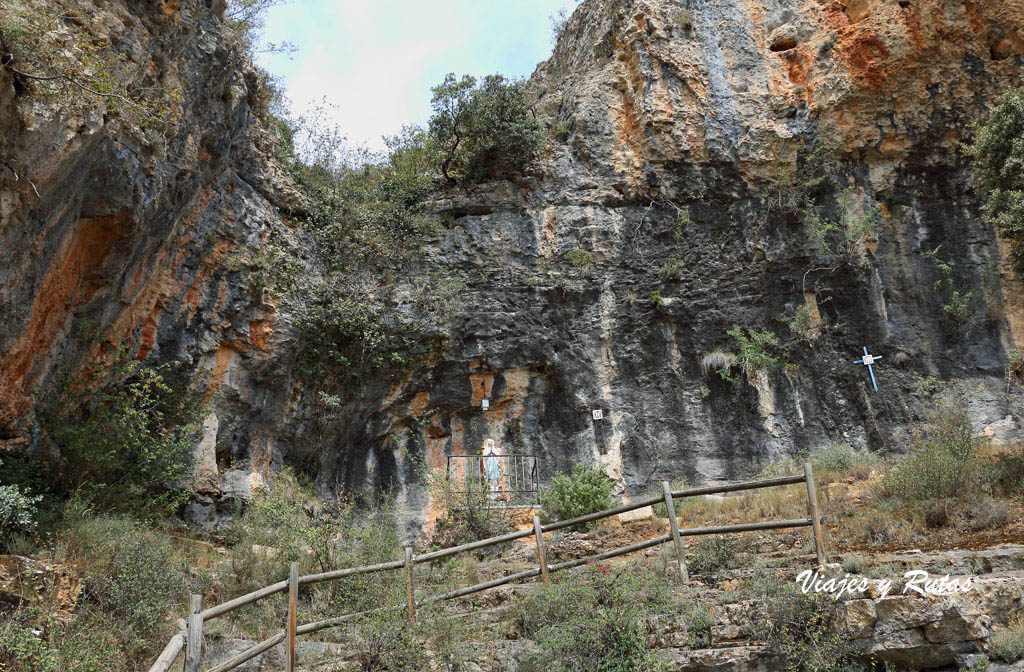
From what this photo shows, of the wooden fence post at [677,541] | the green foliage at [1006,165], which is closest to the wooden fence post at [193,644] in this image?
the wooden fence post at [677,541]

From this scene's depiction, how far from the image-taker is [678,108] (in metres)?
16.3

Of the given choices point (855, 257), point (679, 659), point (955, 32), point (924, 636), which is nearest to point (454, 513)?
point (679, 659)

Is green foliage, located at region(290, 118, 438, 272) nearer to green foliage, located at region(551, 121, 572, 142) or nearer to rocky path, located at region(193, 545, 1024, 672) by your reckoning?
green foliage, located at region(551, 121, 572, 142)

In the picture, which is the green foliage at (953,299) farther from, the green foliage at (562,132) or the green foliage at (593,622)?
the green foliage at (593,622)

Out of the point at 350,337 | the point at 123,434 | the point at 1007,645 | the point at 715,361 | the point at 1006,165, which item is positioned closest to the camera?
the point at 1007,645

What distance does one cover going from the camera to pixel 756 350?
48.3 feet

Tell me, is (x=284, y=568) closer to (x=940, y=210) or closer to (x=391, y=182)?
(x=391, y=182)

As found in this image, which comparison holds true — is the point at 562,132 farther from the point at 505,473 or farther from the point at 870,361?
the point at 870,361

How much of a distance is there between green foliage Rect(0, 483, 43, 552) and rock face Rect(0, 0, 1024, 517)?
448 cm

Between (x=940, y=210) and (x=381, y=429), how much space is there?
13089 millimetres

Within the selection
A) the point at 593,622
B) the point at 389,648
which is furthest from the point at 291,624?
the point at 593,622

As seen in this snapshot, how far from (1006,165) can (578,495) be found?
923 centimetres

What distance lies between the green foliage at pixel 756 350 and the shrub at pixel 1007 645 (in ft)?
29.7

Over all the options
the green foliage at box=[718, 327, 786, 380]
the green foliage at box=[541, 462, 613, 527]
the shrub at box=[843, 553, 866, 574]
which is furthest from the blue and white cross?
the shrub at box=[843, 553, 866, 574]
